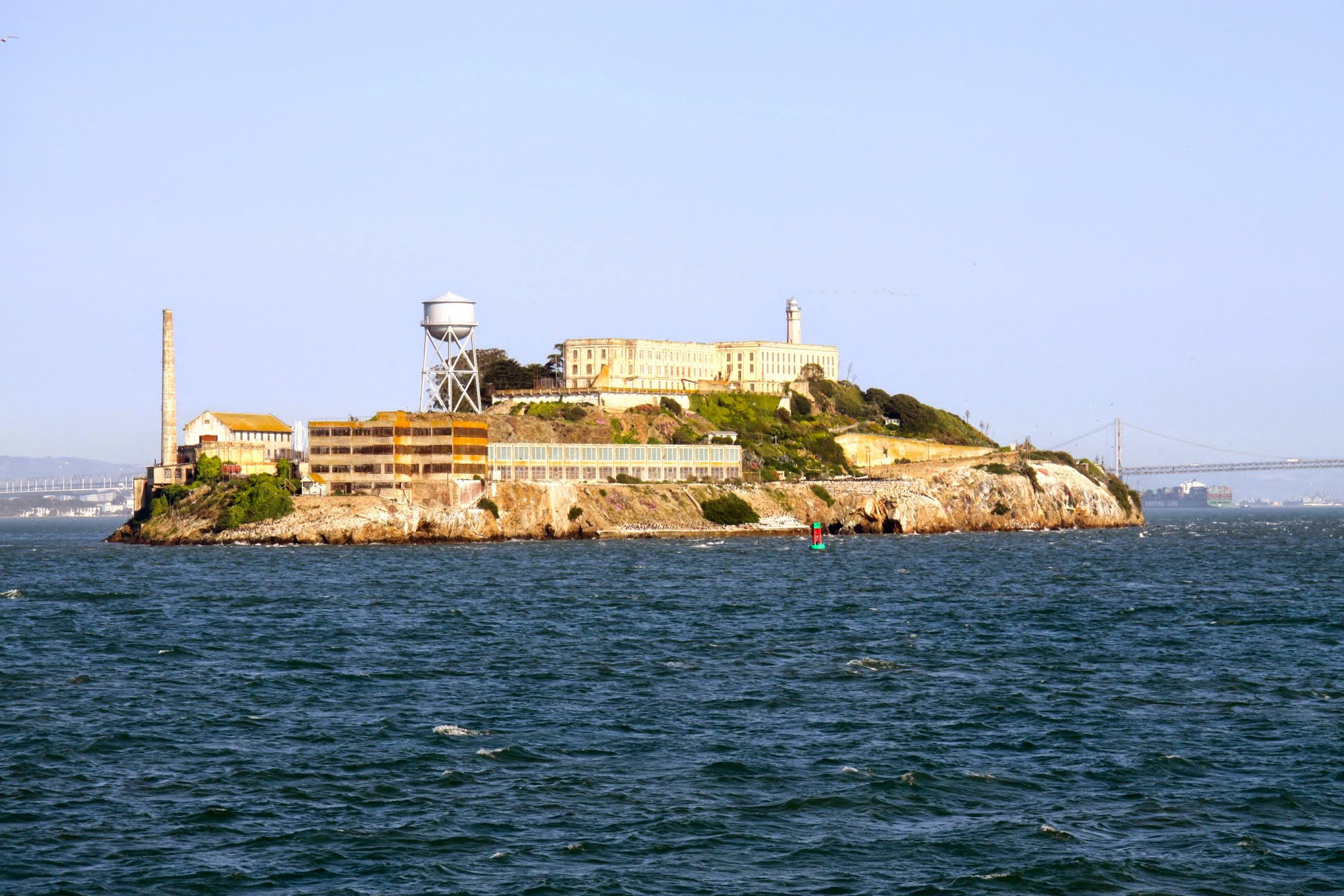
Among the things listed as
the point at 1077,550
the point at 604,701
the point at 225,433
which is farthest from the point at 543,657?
the point at 225,433

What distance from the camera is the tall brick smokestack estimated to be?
556 ft

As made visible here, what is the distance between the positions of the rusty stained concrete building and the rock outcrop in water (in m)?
2.55

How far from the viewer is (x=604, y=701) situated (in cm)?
4791

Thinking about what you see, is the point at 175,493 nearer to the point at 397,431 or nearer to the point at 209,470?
the point at 209,470

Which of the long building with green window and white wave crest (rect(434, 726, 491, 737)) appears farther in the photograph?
the long building with green window

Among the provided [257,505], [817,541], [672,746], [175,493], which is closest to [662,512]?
[817,541]

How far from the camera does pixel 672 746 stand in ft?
134

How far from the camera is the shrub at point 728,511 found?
166125mm

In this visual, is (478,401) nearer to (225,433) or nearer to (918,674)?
(225,433)

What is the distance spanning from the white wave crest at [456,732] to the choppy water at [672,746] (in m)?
0.34

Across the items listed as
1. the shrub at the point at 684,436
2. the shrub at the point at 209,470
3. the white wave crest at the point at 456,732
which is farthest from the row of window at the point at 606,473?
the white wave crest at the point at 456,732

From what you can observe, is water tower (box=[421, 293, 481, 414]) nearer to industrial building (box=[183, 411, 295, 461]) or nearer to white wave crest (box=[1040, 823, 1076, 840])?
industrial building (box=[183, 411, 295, 461])

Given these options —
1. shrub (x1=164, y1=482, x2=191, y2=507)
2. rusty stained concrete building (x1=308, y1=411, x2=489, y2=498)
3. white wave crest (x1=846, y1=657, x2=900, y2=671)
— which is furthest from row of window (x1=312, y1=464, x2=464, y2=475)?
white wave crest (x1=846, y1=657, x2=900, y2=671)

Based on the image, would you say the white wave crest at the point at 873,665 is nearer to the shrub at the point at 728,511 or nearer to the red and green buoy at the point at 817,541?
the red and green buoy at the point at 817,541
